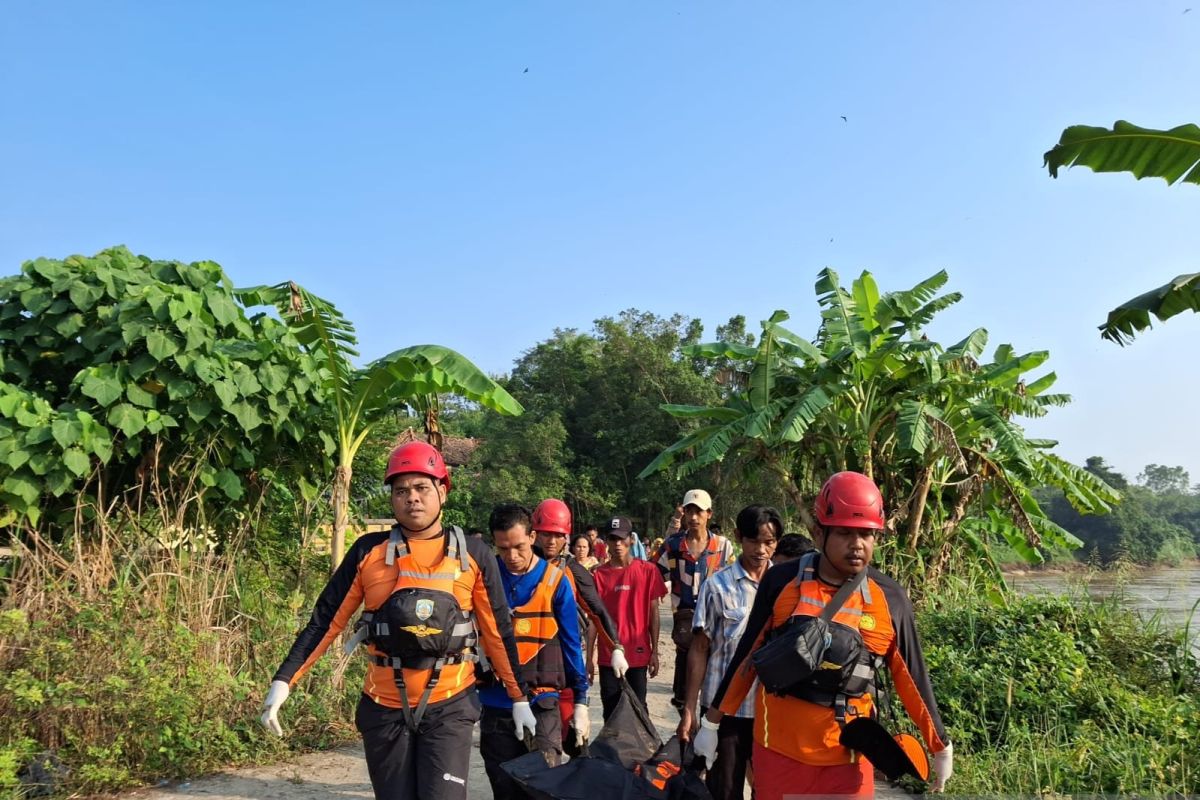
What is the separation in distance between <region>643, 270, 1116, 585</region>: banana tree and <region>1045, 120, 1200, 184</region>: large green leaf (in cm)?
381

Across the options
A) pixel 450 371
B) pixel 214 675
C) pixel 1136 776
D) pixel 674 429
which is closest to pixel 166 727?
pixel 214 675

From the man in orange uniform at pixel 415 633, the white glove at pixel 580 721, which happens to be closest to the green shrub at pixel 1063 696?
the white glove at pixel 580 721

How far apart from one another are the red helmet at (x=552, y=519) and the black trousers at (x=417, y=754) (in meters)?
2.06

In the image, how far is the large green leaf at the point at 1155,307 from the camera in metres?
6.49

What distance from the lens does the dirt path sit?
18.2ft

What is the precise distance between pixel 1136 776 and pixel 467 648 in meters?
4.19

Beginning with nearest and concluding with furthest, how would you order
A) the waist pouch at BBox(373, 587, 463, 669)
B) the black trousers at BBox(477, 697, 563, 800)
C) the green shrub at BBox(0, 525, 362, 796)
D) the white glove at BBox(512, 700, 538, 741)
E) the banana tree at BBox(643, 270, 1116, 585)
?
1. the waist pouch at BBox(373, 587, 463, 669)
2. the white glove at BBox(512, 700, 538, 741)
3. the black trousers at BBox(477, 697, 563, 800)
4. the green shrub at BBox(0, 525, 362, 796)
5. the banana tree at BBox(643, 270, 1116, 585)

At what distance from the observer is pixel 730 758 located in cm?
425

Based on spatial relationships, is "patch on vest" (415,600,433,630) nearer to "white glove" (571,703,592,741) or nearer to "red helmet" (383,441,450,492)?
"red helmet" (383,441,450,492)

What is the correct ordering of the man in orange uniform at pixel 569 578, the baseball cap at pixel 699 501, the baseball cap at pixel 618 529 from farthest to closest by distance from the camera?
the baseball cap at pixel 699 501 < the baseball cap at pixel 618 529 < the man in orange uniform at pixel 569 578

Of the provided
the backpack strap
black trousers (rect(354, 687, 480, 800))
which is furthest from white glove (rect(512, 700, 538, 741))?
the backpack strap

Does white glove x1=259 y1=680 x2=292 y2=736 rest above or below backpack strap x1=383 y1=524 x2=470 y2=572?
below

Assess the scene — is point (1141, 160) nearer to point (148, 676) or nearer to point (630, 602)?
point (630, 602)

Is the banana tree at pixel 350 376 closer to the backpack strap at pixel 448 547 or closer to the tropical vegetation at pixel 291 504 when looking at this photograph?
the tropical vegetation at pixel 291 504
